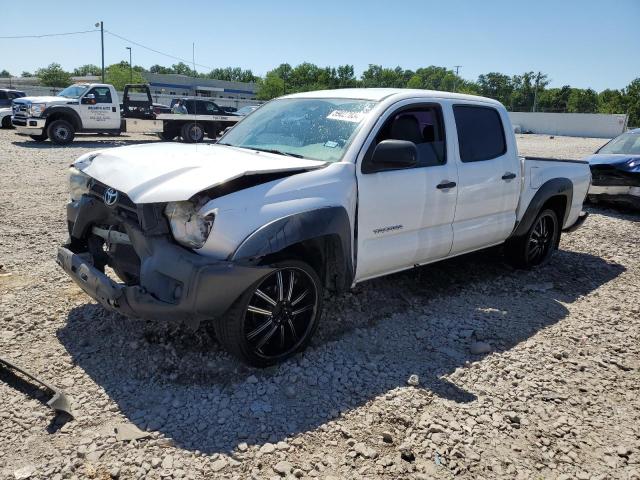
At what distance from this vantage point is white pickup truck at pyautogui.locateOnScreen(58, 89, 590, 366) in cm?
310

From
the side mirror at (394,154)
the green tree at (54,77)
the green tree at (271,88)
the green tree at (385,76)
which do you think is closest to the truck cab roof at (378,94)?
the side mirror at (394,154)

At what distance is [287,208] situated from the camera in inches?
131

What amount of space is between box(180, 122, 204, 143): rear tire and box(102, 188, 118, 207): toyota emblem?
16366 mm

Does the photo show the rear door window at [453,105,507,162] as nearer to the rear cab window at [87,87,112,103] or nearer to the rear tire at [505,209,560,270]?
the rear tire at [505,209,560,270]

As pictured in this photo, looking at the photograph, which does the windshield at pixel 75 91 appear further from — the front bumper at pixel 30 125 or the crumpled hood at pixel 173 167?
the crumpled hood at pixel 173 167

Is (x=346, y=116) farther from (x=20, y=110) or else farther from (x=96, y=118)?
(x=20, y=110)

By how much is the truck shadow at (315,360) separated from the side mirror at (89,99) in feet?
49.9

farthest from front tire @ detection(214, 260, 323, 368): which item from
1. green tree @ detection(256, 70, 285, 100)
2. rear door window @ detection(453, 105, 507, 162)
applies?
green tree @ detection(256, 70, 285, 100)

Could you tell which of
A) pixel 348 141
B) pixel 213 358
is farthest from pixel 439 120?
pixel 213 358

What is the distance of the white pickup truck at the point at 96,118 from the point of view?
16594 mm

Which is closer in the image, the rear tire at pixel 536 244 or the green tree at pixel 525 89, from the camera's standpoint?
the rear tire at pixel 536 244

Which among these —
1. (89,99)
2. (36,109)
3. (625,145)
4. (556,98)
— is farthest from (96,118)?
(556,98)

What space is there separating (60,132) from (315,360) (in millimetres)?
16277

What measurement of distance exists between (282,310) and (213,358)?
0.62 m
